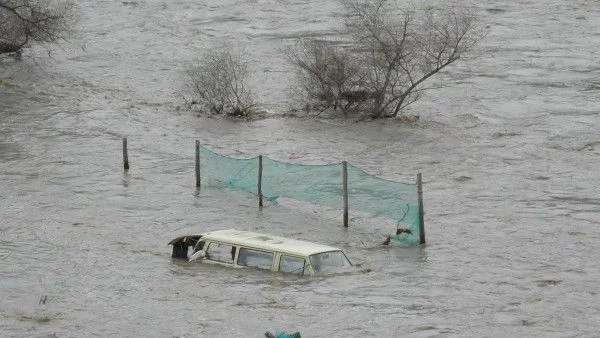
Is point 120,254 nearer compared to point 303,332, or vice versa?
point 303,332

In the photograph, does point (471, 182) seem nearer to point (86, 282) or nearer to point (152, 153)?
point (152, 153)

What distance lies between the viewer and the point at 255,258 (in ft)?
67.7

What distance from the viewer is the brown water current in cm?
1977

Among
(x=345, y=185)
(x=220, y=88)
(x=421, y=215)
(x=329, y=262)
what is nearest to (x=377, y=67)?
(x=220, y=88)

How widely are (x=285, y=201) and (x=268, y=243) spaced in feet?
23.2

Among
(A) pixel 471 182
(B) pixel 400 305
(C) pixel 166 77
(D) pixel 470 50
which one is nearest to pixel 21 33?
(C) pixel 166 77

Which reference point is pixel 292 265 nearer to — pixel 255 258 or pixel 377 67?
pixel 255 258

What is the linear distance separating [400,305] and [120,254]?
6.28 m

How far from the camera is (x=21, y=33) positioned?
41.7 m

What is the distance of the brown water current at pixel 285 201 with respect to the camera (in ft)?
64.8

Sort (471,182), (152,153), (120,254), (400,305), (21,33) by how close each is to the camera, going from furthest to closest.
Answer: (21,33) → (152,153) → (471,182) → (120,254) → (400,305)

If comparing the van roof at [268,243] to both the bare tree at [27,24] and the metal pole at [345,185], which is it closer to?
the metal pole at [345,185]

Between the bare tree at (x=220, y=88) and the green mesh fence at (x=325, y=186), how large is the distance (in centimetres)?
855

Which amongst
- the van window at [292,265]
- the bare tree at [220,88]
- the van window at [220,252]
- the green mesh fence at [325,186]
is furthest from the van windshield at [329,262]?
the bare tree at [220,88]
